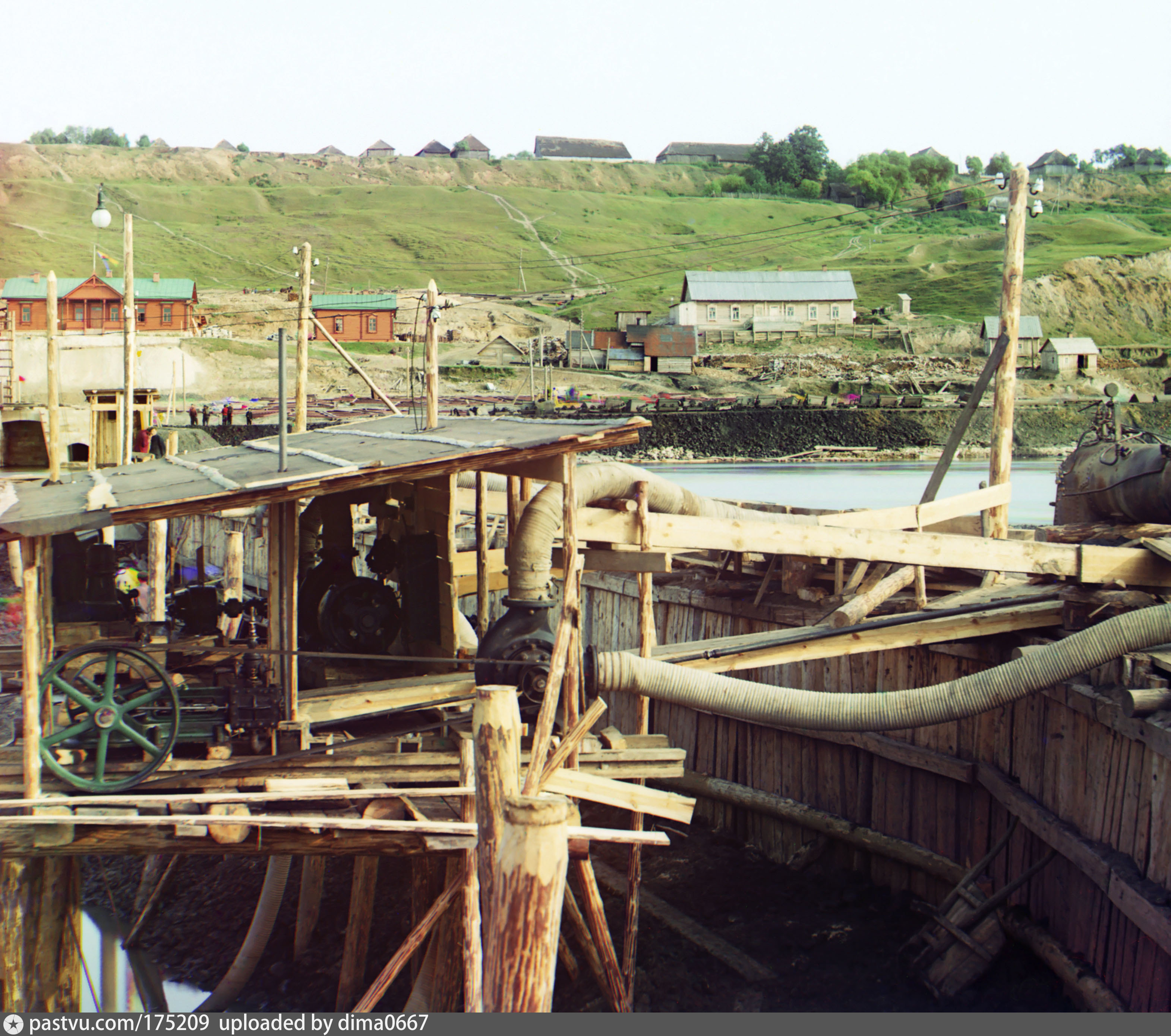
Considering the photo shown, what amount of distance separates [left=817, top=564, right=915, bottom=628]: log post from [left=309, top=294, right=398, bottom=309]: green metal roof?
225 feet

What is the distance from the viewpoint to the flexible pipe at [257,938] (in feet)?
36.9

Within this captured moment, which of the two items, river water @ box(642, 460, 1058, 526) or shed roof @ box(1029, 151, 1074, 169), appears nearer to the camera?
river water @ box(642, 460, 1058, 526)

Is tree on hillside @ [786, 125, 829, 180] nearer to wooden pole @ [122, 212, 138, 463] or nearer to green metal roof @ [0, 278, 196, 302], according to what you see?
green metal roof @ [0, 278, 196, 302]

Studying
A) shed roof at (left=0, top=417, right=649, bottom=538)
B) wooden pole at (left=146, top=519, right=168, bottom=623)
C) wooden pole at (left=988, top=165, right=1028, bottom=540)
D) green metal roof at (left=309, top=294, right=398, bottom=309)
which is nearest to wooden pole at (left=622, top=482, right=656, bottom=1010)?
shed roof at (left=0, top=417, right=649, bottom=538)

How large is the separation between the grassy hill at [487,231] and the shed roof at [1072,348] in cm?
1983

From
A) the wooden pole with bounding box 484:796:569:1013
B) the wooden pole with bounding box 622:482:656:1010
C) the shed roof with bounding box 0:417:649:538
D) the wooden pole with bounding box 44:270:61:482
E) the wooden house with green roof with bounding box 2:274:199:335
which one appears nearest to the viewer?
the wooden pole with bounding box 484:796:569:1013

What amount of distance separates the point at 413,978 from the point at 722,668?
4214mm

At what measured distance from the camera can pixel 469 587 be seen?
13453mm

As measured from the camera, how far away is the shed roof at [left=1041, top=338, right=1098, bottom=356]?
74.2 metres

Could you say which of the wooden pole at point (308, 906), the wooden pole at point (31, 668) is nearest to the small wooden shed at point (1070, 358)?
the wooden pole at point (308, 906)

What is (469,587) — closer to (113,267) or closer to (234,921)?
(234,921)

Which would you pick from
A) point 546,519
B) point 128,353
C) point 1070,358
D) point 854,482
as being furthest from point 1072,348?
point 546,519

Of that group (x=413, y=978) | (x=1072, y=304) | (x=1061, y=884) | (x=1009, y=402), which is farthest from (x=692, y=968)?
(x=1072, y=304)

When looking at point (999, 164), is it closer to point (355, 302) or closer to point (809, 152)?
point (809, 152)
